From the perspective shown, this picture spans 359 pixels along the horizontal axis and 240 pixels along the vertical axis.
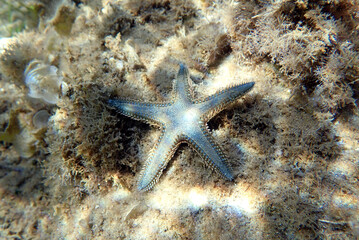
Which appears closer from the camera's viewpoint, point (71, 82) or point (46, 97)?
point (71, 82)

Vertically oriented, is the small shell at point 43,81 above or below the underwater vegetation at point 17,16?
below

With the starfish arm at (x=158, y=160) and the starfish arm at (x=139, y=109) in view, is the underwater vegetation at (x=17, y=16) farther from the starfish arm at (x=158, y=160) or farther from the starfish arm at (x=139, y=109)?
the starfish arm at (x=158, y=160)

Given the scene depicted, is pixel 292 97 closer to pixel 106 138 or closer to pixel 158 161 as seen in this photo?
pixel 158 161

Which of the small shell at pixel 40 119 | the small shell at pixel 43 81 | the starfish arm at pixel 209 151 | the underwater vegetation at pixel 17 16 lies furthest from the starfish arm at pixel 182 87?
the underwater vegetation at pixel 17 16

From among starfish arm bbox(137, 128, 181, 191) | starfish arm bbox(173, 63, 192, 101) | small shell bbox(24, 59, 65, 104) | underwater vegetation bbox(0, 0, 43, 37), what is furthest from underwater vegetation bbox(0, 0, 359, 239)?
underwater vegetation bbox(0, 0, 43, 37)

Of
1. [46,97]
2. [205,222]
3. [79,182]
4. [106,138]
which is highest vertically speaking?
[46,97]

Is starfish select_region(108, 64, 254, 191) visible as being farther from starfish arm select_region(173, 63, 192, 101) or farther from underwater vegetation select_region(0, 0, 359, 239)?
underwater vegetation select_region(0, 0, 359, 239)

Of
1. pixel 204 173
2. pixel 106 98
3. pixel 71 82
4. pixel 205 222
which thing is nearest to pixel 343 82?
pixel 204 173

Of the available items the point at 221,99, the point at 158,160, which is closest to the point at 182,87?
the point at 221,99
